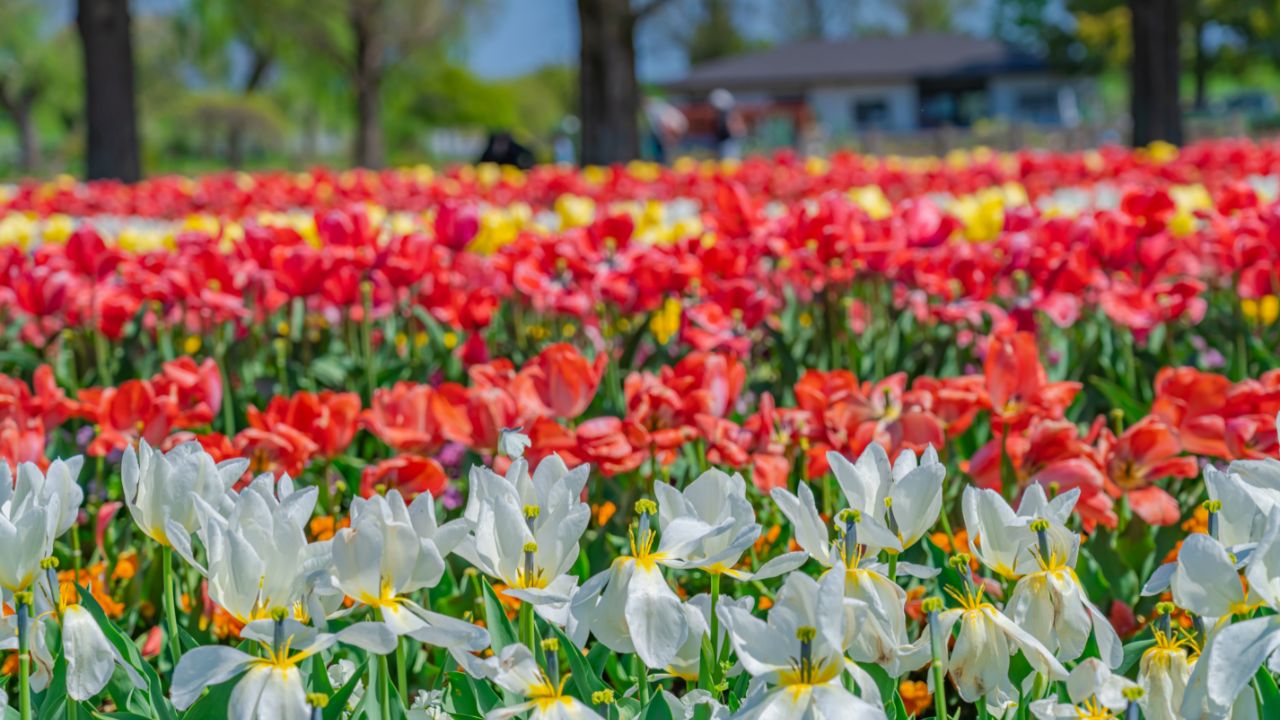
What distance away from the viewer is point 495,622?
61.3 inches

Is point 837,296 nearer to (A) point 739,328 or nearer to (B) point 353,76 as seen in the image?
(A) point 739,328

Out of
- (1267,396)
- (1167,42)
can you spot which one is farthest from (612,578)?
(1167,42)

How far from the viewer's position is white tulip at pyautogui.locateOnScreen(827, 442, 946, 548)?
1464 mm

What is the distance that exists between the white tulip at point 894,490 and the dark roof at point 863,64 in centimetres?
5613

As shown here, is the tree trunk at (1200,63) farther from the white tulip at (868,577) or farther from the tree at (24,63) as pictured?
the white tulip at (868,577)

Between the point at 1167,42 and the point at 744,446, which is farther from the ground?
the point at 1167,42

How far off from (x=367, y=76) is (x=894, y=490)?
31557 mm

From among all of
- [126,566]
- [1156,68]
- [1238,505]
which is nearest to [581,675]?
[1238,505]

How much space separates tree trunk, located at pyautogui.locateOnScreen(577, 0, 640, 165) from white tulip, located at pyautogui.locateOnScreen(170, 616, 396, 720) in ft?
45.0

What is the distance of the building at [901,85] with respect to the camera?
56.0 m

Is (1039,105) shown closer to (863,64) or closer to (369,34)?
(863,64)

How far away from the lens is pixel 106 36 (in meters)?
13.8

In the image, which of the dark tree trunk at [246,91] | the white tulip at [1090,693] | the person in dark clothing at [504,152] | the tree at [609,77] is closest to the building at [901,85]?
the dark tree trunk at [246,91]

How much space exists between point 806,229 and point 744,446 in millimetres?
1505
